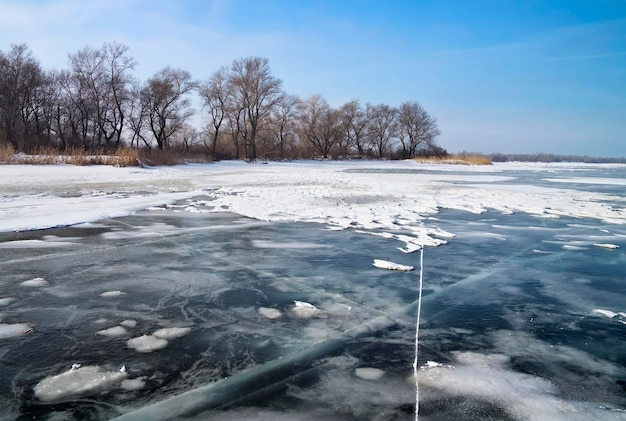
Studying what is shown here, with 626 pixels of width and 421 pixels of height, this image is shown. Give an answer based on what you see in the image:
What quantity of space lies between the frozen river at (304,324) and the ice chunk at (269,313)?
12 millimetres

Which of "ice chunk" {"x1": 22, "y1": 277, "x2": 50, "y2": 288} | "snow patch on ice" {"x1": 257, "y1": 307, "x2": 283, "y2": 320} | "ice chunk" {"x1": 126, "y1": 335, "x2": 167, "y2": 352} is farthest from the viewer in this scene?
"ice chunk" {"x1": 22, "y1": 277, "x2": 50, "y2": 288}

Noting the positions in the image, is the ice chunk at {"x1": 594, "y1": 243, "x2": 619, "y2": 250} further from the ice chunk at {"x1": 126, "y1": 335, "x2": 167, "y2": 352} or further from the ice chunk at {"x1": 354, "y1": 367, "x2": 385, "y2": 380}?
the ice chunk at {"x1": 126, "y1": 335, "x2": 167, "y2": 352}

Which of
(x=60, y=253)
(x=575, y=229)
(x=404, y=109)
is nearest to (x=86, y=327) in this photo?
(x=60, y=253)

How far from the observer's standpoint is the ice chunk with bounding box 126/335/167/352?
1891mm

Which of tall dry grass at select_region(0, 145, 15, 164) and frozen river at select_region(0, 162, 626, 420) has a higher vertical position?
tall dry grass at select_region(0, 145, 15, 164)

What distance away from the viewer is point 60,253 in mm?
3617

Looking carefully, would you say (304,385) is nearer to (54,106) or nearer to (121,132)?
(121,132)

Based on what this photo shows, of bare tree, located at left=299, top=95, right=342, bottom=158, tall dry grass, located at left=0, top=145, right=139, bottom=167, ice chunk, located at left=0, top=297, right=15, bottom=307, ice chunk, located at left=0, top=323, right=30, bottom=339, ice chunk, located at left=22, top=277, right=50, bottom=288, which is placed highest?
bare tree, located at left=299, top=95, right=342, bottom=158

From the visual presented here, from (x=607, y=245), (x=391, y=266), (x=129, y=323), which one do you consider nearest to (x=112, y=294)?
(x=129, y=323)

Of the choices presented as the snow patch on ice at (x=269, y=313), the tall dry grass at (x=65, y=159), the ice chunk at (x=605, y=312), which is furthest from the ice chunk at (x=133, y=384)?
the tall dry grass at (x=65, y=159)

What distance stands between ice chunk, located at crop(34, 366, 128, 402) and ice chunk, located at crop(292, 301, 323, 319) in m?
0.99

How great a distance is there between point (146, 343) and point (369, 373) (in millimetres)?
1073

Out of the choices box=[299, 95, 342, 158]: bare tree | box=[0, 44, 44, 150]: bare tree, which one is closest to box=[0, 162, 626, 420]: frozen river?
box=[0, 44, 44, 150]: bare tree

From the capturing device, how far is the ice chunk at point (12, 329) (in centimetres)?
198
